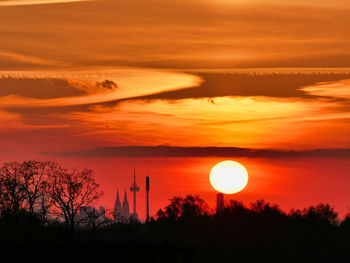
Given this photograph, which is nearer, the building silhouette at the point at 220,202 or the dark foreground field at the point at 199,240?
the dark foreground field at the point at 199,240

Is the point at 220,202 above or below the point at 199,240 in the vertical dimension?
above

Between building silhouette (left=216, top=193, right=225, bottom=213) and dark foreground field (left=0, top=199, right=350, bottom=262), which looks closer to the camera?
dark foreground field (left=0, top=199, right=350, bottom=262)

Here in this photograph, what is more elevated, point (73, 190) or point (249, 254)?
point (73, 190)

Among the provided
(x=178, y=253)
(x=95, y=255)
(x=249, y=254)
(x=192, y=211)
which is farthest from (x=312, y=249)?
(x=192, y=211)

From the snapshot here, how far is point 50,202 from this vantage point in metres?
115

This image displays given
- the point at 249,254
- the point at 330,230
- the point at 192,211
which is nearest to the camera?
the point at 249,254

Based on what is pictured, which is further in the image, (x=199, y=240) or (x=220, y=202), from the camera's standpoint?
(x=220, y=202)

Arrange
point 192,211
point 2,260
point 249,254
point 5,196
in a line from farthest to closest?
point 192,211 < point 5,196 < point 249,254 < point 2,260

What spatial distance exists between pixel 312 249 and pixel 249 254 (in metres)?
7.79

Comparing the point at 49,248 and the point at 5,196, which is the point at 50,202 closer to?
the point at 5,196

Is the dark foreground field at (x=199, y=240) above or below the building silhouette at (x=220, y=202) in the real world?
below

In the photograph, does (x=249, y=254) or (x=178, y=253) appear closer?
(x=178, y=253)

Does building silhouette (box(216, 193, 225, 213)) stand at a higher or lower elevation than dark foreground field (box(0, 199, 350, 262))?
higher

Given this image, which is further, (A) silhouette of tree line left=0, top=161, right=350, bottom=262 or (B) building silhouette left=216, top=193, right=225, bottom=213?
(B) building silhouette left=216, top=193, right=225, bottom=213
